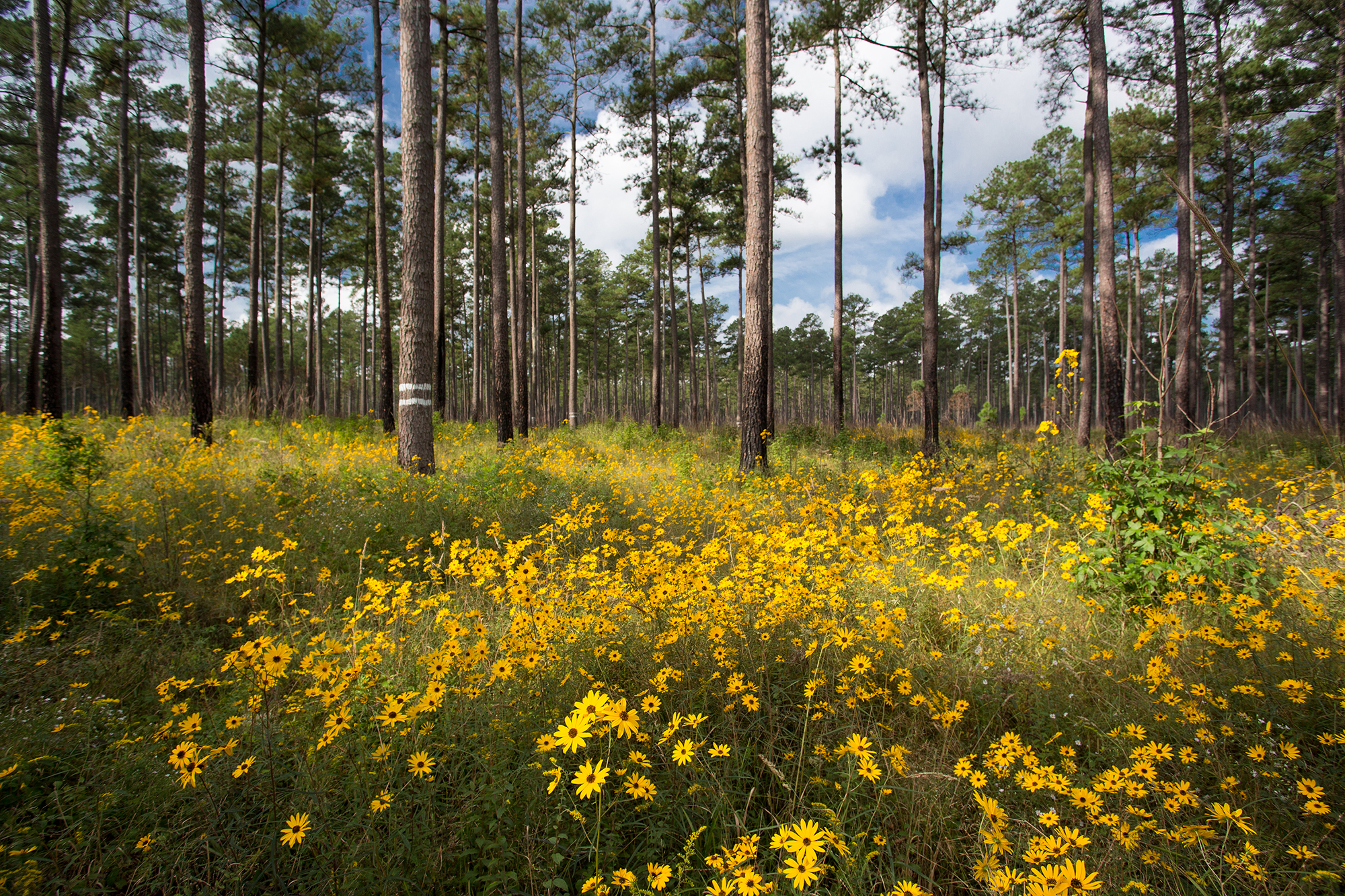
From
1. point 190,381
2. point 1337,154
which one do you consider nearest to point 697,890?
point 190,381

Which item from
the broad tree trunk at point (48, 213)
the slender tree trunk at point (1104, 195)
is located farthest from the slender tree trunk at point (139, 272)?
the slender tree trunk at point (1104, 195)

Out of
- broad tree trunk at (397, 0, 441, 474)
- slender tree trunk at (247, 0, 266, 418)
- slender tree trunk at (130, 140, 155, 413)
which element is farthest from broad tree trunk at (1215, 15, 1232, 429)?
slender tree trunk at (130, 140, 155, 413)

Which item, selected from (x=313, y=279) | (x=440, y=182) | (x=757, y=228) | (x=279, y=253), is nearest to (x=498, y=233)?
(x=440, y=182)

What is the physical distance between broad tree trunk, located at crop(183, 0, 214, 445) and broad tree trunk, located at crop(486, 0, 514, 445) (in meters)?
4.04

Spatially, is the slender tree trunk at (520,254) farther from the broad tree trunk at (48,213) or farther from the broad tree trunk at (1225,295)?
the broad tree trunk at (1225,295)

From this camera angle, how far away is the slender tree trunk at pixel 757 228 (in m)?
7.48

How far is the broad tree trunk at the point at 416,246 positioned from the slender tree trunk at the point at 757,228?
13.3 feet

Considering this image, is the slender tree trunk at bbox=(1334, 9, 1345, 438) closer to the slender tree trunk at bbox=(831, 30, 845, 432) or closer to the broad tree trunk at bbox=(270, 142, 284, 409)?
the slender tree trunk at bbox=(831, 30, 845, 432)

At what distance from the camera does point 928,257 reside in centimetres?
1162

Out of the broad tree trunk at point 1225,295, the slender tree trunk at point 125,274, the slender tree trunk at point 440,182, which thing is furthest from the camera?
the broad tree trunk at point 1225,295

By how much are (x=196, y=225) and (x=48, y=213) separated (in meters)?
4.59

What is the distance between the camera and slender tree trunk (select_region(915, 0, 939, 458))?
11.0 meters

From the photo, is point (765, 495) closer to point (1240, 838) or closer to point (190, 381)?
point (1240, 838)

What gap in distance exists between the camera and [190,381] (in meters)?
8.17
